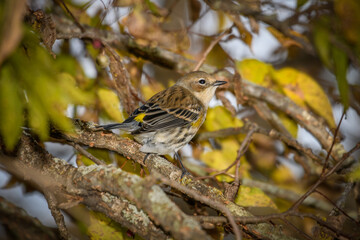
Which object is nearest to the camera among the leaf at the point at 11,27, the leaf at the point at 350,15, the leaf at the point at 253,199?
the leaf at the point at 11,27

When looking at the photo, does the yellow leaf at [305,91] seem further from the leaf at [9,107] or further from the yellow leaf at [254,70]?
the leaf at [9,107]

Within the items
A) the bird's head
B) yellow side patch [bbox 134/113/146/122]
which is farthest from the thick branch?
the bird's head

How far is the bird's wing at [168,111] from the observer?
115 inches

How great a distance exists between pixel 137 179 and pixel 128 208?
483mm

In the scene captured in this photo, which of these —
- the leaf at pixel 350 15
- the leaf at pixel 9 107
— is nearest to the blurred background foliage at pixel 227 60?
the leaf at pixel 350 15

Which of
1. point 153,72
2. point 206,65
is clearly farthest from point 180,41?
point 153,72

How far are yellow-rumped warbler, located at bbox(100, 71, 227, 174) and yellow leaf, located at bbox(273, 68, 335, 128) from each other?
69cm

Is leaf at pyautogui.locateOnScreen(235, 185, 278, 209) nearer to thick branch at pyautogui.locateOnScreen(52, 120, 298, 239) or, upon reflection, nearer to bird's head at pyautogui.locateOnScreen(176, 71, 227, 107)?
thick branch at pyautogui.locateOnScreen(52, 120, 298, 239)

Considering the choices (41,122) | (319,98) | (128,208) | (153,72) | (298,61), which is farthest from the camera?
(298,61)

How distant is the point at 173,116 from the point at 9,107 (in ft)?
6.55

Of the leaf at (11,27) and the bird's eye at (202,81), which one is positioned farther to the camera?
the bird's eye at (202,81)

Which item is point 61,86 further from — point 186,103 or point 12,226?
point 186,103

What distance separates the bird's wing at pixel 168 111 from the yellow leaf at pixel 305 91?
3.05 ft

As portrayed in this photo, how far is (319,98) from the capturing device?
10.5 ft
